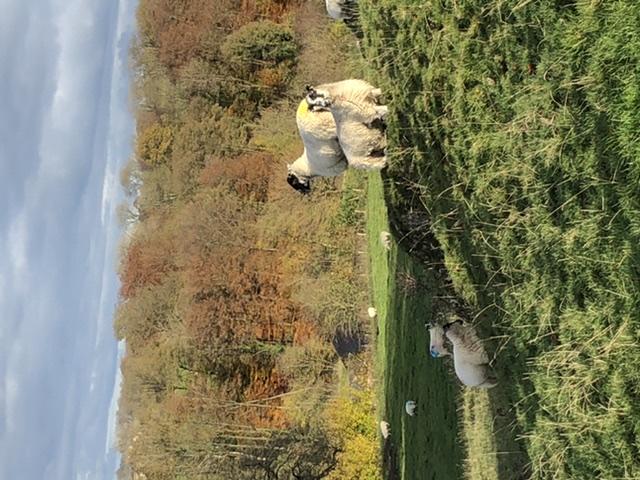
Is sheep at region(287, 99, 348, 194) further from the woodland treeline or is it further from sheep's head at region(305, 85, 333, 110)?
the woodland treeline

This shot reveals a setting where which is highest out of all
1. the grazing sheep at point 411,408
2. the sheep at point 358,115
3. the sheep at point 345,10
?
the sheep at point 345,10

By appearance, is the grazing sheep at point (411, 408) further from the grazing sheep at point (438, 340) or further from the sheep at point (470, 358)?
the sheep at point (470, 358)

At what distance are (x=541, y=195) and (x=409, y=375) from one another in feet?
30.7

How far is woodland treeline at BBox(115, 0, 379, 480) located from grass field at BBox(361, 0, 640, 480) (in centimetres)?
1265

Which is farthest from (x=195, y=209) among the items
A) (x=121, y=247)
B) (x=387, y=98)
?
(x=387, y=98)

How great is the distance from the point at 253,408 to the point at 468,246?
66.9 ft

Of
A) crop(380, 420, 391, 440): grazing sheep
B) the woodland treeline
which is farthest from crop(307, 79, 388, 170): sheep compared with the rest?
the woodland treeline

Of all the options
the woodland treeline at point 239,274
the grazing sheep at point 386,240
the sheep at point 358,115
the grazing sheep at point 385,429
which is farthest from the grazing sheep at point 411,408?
the woodland treeline at point 239,274

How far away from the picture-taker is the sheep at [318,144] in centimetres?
994

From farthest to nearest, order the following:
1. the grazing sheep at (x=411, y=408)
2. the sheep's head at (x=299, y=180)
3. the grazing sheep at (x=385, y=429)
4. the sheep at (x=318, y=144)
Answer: the grazing sheep at (x=385, y=429) → the grazing sheep at (x=411, y=408) → the sheep's head at (x=299, y=180) → the sheep at (x=318, y=144)

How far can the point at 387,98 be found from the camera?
9.49m

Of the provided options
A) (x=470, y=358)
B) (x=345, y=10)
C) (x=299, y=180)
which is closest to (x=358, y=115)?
(x=299, y=180)

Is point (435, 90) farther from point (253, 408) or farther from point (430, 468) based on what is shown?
point (253, 408)

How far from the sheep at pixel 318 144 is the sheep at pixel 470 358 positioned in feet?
10.4
